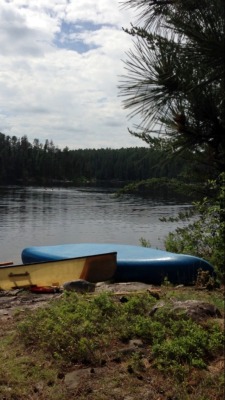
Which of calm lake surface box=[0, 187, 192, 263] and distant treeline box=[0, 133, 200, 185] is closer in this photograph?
calm lake surface box=[0, 187, 192, 263]

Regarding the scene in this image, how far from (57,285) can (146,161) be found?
22.9 feet

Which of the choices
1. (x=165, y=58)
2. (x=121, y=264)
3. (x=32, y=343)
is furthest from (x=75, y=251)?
(x=165, y=58)

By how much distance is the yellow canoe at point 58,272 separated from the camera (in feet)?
34.0

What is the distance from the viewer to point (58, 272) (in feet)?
35.1

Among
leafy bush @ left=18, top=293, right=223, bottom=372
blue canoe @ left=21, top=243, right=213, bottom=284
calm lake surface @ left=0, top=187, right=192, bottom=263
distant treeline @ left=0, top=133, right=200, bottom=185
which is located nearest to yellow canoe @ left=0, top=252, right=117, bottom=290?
blue canoe @ left=21, top=243, right=213, bottom=284

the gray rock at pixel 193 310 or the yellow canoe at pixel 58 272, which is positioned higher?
the gray rock at pixel 193 310

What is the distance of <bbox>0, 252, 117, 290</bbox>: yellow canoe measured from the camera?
10352mm

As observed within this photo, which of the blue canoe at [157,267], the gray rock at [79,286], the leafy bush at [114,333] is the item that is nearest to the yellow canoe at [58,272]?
the blue canoe at [157,267]

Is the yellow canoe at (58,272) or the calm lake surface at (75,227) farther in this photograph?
the calm lake surface at (75,227)

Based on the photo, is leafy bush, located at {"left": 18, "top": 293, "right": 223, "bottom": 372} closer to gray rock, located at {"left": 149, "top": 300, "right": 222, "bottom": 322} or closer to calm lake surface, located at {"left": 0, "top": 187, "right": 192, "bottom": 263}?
gray rock, located at {"left": 149, "top": 300, "right": 222, "bottom": 322}

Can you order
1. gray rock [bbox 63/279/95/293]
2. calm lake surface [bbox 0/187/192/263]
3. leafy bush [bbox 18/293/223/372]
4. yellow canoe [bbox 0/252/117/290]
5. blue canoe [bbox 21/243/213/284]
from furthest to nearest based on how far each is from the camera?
calm lake surface [bbox 0/187/192/263]
blue canoe [bbox 21/243/213/284]
yellow canoe [bbox 0/252/117/290]
gray rock [bbox 63/279/95/293]
leafy bush [bbox 18/293/223/372]

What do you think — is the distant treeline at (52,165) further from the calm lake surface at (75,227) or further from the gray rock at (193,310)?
the gray rock at (193,310)

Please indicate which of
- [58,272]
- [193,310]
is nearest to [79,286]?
[58,272]

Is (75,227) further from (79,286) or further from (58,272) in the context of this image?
(79,286)
